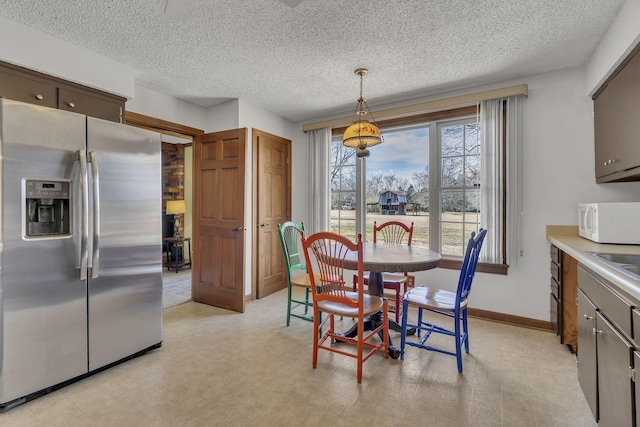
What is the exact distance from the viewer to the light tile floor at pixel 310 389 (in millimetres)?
1712

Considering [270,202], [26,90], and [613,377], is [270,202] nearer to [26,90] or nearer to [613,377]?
[26,90]

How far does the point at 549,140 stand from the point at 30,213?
4.28 metres

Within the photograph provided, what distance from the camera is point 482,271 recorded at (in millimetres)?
3227

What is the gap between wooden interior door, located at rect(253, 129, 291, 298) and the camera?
394 cm

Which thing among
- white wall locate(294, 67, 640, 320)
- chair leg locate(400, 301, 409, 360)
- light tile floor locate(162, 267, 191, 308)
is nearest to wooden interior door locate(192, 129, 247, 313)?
light tile floor locate(162, 267, 191, 308)

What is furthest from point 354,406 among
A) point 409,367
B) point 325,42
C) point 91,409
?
point 325,42

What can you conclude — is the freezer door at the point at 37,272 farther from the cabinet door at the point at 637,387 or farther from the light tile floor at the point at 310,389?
the cabinet door at the point at 637,387

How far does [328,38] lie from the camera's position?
234cm

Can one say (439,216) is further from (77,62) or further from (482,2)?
(77,62)

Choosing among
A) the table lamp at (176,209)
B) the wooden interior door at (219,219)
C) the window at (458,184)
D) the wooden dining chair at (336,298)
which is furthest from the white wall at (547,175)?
the table lamp at (176,209)

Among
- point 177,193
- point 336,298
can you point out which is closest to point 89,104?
point 336,298

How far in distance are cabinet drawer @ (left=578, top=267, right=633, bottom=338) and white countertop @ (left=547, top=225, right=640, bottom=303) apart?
0.06 meters

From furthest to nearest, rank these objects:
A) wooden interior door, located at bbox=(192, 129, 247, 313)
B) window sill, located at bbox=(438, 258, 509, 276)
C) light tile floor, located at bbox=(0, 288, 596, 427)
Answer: wooden interior door, located at bbox=(192, 129, 247, 313)
window sill, located at bbox=(438, 258, 509, 276)
light tile floor, located at bbox=(0, 288, 596, 427)

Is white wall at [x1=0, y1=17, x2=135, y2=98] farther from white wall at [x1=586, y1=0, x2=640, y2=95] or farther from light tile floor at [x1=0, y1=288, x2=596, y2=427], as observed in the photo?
white wall at [x1=586, y1=0, x2=640, y2=95]
